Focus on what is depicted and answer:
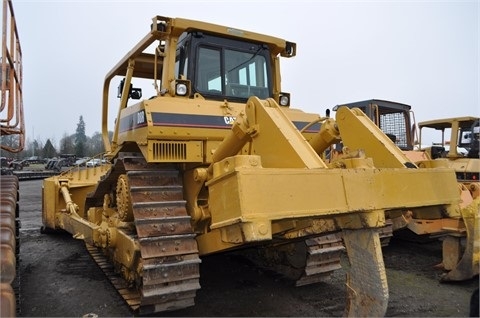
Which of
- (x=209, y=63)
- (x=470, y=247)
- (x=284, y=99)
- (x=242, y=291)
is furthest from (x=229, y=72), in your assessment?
(x=470, y=247)

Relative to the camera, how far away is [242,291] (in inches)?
187

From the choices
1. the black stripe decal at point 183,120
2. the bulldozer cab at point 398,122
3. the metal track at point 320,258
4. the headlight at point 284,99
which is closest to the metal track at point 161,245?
the black stripe decal at point 183,120

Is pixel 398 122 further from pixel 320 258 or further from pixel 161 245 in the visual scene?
pixel 161 245

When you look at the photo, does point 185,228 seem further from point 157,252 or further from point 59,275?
point 59,275

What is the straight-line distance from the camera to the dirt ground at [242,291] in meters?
4.17

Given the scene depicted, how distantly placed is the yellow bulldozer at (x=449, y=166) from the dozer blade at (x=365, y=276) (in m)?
0.75

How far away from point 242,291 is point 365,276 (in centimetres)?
215

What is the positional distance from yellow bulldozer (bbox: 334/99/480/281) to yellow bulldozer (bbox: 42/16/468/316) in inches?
27.5

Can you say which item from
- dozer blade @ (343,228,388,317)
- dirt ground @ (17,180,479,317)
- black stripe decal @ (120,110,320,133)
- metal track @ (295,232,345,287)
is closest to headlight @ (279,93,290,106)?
black stripe decal @ (120,110,320,133)

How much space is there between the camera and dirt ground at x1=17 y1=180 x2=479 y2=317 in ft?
13.7

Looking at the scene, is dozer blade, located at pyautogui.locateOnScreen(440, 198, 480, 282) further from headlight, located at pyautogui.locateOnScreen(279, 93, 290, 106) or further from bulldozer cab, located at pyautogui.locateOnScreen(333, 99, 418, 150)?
bulldozer cab, located at pyautogui.locateOnScreen(333, 99, 418, 150)

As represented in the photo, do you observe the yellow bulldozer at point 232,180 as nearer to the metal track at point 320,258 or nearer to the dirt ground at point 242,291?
the metal track at point 320,258

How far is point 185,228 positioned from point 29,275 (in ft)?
9.76

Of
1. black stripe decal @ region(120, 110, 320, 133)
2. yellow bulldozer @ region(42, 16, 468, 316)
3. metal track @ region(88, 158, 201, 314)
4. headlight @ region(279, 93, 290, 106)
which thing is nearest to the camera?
yellow bulldozer @ region(42, 16, 468, 316)
